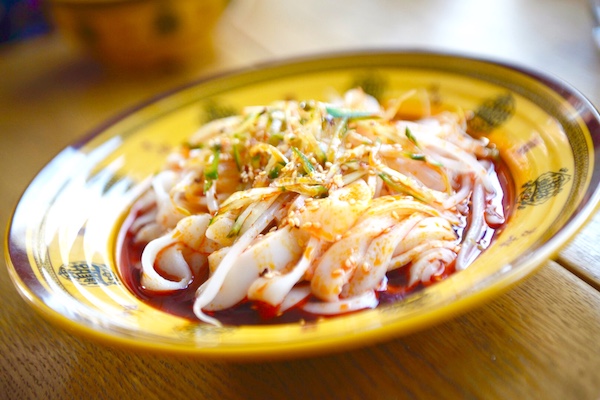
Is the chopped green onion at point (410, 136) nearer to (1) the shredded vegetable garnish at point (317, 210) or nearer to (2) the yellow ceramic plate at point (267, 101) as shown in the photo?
(1) the shredded vegetable garnish at point (317, 210)

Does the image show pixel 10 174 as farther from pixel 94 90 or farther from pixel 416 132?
pixel 416 132

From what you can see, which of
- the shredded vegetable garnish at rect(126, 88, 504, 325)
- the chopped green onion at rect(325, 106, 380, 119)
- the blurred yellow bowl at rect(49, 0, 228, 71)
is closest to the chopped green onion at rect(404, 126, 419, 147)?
the shredded vegetable garnish at rect(126, 88, 504, 325)

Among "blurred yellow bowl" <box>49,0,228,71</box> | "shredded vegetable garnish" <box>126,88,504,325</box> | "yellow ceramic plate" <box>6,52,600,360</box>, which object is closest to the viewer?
"yellow ceramic plate" <box>6,52,600,360</box>

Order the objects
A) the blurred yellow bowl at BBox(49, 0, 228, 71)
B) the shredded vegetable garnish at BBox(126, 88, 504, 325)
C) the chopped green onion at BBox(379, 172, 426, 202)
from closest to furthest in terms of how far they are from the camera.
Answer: the shredded vegetable garnish at BBox(126, 88, 504, 325)
the chopped green onion at BBox(379, 172, 426, 202)
the blurred yellow bowl at BBox(49, 0, 228, 71)

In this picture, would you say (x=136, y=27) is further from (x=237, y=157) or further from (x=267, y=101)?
(x=237, y=157)

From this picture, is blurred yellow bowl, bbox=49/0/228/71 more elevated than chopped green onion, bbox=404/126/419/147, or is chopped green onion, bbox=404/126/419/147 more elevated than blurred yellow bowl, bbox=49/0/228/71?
blurred yellow bowl, bbox=49/0/228/71

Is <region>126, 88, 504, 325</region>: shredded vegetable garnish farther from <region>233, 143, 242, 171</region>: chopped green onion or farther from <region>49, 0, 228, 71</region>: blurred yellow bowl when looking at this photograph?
<region>49, 0, 228, 71</region>: blurred yellow bowl

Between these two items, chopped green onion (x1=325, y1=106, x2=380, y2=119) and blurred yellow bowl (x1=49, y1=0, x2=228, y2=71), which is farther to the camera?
blurred yellow bowl (x1=49, y1=0, x2=228, y2=71)
